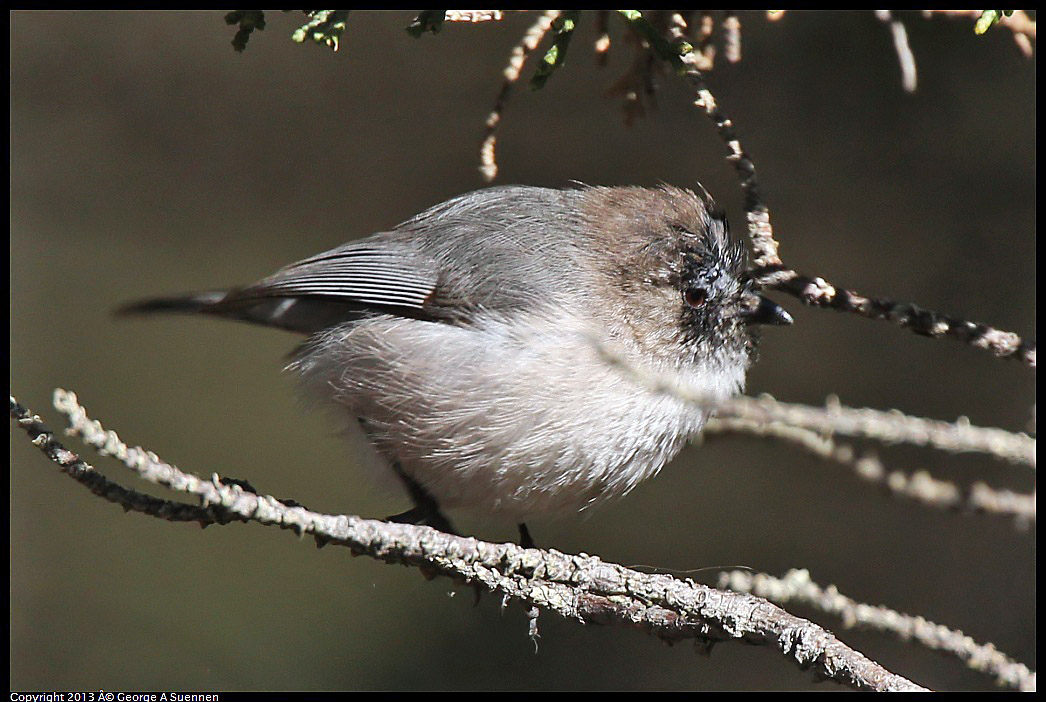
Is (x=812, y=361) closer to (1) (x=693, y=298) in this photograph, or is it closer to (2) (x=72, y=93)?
(1) (x=693, y=298)

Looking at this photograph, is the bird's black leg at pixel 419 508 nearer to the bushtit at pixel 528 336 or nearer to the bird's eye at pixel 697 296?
the bushtit at pixel 528 336

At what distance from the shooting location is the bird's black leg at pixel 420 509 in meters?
2.75

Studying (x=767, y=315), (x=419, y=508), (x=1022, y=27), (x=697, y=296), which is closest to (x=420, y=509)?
(x=419, y=508)

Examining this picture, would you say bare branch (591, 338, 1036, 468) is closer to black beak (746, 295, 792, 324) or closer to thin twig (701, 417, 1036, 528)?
thin twig (701, 417, 1036, 528)

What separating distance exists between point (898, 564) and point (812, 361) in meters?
0.92

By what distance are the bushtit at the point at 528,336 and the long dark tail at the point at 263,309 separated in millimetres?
24

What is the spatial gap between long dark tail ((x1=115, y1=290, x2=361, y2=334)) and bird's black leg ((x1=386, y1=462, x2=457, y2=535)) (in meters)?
0.50

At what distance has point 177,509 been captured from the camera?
163cm

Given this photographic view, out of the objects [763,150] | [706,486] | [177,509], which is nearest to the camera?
[177,509]

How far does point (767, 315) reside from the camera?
2.67 metres

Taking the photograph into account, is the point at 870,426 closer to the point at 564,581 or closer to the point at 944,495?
the point at 944,495

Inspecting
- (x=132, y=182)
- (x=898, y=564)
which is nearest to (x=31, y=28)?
(x=132, y=182)

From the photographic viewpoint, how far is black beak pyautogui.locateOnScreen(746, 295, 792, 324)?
266 centimetres

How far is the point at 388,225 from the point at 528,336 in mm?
2732
